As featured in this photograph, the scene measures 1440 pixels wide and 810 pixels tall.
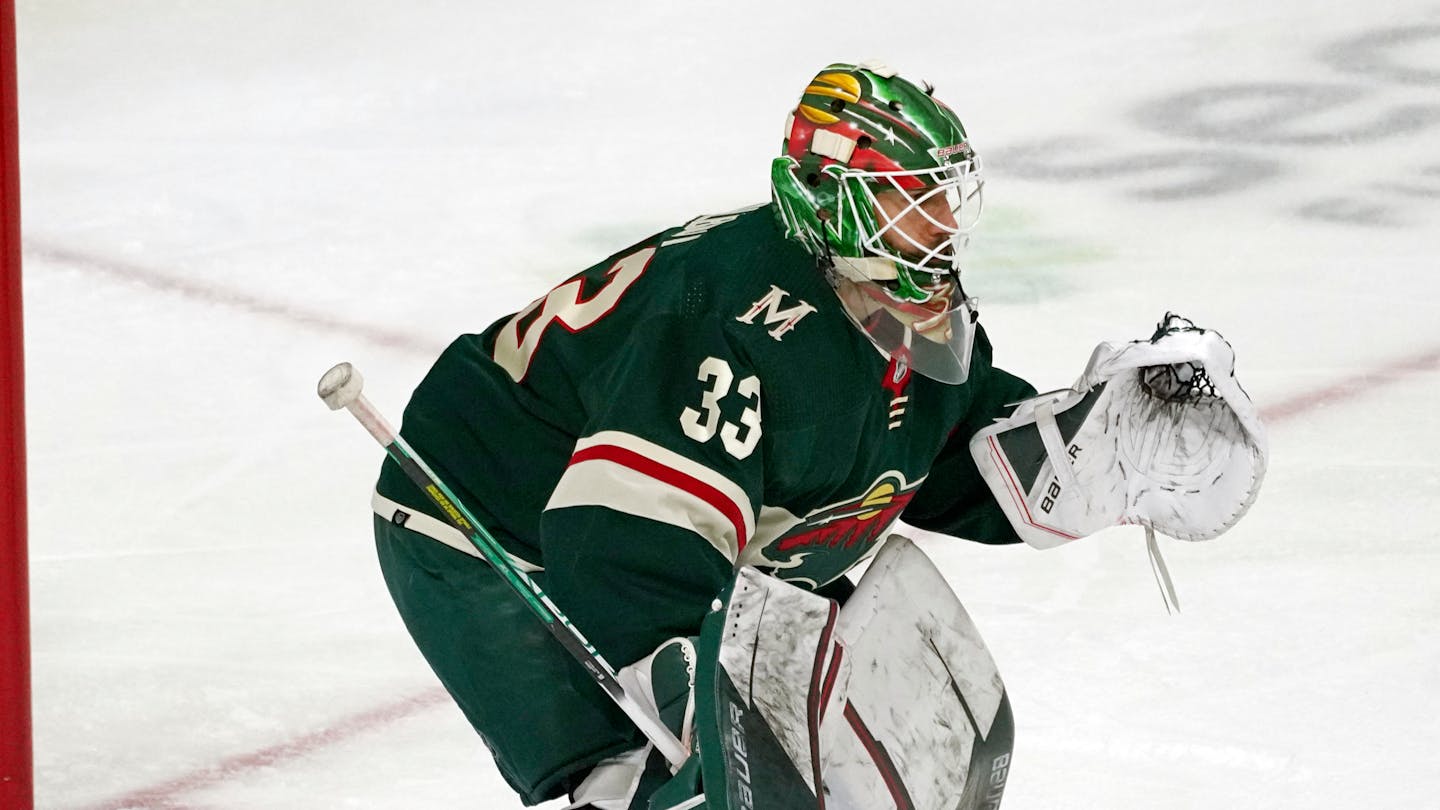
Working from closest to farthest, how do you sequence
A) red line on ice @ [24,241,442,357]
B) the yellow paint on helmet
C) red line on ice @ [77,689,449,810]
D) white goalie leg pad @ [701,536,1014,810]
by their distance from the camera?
white goalie leg pad @ [701,536,1014,810] → the yellow paint on helmet → red line on ice @ [77,689,449,810] → red line on ice @ [24,241,442,357]

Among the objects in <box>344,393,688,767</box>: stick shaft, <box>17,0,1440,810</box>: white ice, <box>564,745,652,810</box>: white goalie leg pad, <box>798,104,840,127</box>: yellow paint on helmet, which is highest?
<box>798,104,840,127</box>: yellow paint on helmet

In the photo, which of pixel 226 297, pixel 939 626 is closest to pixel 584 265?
pixel 226 297

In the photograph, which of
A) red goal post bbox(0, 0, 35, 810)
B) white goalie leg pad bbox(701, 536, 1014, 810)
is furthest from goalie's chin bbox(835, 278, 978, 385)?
red goal post bbox(0, 0, 35, 810)

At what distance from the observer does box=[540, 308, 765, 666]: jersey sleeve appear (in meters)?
1.75

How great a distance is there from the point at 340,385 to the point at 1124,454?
35.6 inches

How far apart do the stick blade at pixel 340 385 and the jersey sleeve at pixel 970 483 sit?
0.72m

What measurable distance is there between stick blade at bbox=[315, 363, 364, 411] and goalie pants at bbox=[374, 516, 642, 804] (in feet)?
0.81

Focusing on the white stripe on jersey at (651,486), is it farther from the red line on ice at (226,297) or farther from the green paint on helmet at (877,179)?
the red line on ice at (226,297)

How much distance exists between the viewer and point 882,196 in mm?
1837

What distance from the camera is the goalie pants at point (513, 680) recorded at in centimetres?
200

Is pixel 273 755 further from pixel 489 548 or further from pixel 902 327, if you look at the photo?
pixel 902 327

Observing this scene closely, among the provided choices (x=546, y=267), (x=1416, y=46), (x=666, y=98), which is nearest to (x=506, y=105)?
(x=666, y=98)

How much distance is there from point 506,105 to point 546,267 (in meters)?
0.91

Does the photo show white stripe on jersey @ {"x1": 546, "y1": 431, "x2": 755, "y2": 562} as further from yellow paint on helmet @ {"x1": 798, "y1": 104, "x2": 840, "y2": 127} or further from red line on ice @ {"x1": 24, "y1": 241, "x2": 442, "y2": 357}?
red line on ice @ {"x1": 24, "y1": 241, "x2": 442, "y2": 357}
